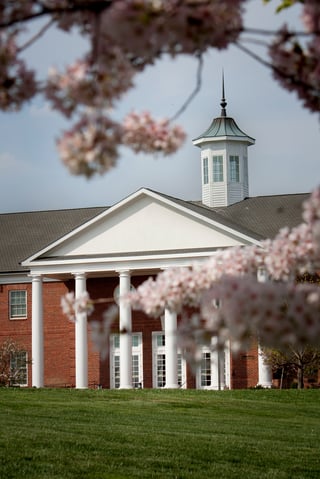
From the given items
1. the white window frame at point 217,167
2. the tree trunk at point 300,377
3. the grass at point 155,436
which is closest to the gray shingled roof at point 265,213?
the white window frame at point 217,167

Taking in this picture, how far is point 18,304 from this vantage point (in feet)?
168

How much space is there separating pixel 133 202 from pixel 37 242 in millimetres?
8674

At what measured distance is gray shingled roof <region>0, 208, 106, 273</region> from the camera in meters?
51.7

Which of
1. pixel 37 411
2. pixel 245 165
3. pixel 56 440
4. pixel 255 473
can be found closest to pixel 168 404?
pixel 37 411

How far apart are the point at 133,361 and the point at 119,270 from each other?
214 inches

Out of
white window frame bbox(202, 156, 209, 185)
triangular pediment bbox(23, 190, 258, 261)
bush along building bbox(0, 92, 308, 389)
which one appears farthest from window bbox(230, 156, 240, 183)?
triangular pediment bbox(23, 190, 258, 261)

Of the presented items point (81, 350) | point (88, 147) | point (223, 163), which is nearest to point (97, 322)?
point (88, 147)

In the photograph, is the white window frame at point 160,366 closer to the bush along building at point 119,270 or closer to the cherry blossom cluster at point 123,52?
the bush along building at point 119,270

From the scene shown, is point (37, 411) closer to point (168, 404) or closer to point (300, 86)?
point (168, 404)

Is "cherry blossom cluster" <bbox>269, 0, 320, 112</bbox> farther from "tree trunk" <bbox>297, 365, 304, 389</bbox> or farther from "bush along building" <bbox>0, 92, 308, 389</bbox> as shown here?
"tree trunk" <bbox>297, 365, 304, 389</bbox>

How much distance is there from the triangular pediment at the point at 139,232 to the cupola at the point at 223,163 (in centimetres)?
1004

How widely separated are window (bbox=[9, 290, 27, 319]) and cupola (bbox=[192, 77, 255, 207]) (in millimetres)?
11071

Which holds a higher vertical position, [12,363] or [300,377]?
[12,363]

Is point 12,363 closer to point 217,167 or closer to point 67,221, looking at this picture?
point 67,221
